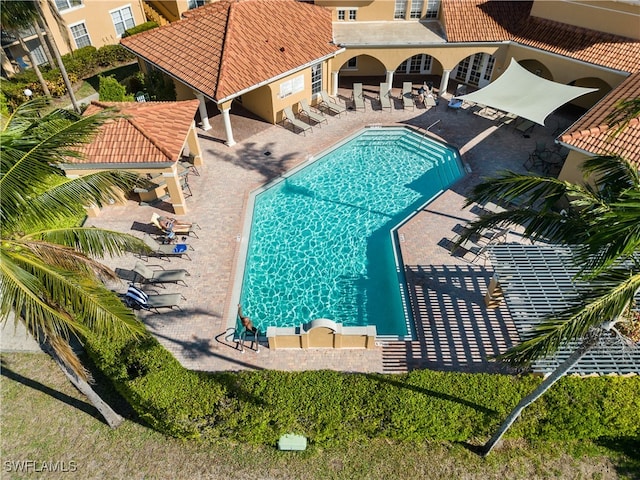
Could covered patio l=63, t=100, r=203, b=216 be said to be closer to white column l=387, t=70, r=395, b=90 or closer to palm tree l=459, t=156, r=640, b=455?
white column l=387, t=70, r=395, b=90

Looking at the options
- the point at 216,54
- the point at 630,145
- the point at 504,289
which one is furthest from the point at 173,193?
the point at 630,145

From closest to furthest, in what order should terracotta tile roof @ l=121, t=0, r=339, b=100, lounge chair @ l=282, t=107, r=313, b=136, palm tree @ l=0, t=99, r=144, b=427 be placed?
1. palm tree @ l=0, t=99, r=144, b=427
2. terracotta tile roof @ l=121, t=0, r=339, b=100
3. lounge chair @ l=282, t=107, r=313, b=136

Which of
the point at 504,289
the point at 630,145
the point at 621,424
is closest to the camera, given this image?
the point at 621,424

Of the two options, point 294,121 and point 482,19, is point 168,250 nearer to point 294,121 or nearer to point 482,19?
point 294,121

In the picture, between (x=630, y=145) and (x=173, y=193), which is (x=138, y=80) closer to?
(x=173, y=193)

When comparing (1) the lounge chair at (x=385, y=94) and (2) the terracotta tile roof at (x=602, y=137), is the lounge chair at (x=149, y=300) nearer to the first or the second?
(2) the terracotta tile roof at (x=602, y=137)

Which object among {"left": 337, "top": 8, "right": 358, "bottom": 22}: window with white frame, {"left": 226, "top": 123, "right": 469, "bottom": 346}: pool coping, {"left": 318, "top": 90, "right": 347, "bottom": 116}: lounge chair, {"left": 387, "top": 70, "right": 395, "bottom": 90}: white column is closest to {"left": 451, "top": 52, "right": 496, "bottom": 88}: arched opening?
{"left": 387, "top": 70, "right": 395, "bottom": 90}: white column

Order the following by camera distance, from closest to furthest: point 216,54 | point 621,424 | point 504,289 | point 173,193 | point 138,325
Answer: point 138,325
point 621,424
point 504,289
point 173,193
point 216,54
